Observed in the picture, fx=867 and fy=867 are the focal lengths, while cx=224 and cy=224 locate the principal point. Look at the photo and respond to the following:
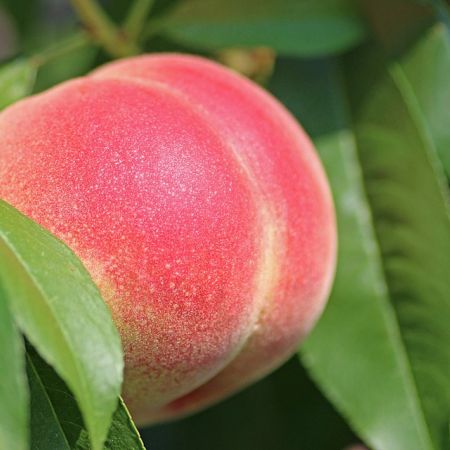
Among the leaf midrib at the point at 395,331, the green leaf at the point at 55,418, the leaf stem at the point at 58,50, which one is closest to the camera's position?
the green leaf at the point at 55,418

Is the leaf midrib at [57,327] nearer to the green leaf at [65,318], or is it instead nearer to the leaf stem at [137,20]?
the green leaf at [65,318]

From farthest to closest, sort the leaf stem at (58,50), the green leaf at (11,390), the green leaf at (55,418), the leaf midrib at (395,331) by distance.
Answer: the leaf stem at (58,50) → the leaf midrib at (395,331) → the green leaf at (55,418) → the green leaf at (11,390)

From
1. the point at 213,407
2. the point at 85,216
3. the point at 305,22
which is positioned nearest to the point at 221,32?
the point at 305,22

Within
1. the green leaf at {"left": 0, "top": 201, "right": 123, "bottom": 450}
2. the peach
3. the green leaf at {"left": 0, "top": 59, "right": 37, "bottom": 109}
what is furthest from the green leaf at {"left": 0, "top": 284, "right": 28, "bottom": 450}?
the green leaf at {"left": 0, "top": 59, "right": 37, "bottom": 109}

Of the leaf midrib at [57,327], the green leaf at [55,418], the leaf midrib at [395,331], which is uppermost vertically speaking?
the leaf midrib at [57,327]

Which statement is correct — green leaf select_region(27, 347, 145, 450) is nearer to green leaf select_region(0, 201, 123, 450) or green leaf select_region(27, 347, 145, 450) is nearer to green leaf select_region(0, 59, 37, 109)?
green leaf select_region(0, 201, 123, 450)

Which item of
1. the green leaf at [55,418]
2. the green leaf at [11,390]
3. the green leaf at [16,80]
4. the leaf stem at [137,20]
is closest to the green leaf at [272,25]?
the leaf stem at [137,20]

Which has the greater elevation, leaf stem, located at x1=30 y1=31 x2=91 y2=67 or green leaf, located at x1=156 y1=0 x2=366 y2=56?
leaf stem, located at x1=30 y1=31 x2=91 y2=67
